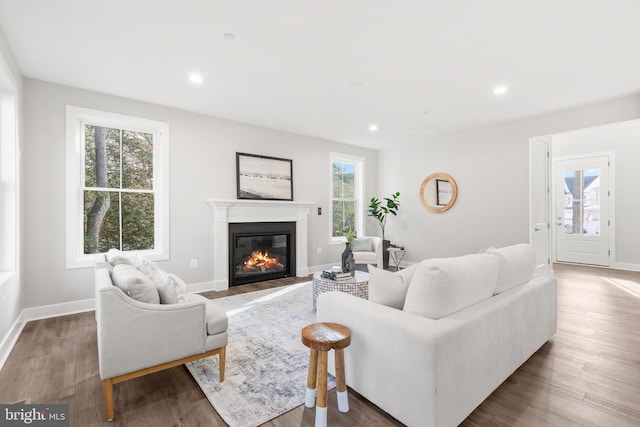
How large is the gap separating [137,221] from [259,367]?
2831mm

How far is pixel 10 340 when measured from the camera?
8.88 feet

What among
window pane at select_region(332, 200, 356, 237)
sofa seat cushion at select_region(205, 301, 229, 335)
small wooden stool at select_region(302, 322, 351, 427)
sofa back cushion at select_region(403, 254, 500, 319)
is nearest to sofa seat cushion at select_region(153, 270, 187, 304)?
sofa seat cushion at select_region(205, 301, 229, 335)

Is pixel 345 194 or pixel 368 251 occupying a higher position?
pixel 345 194

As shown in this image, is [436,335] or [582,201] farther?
[582,201]

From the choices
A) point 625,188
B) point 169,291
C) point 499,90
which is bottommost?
point 169,291

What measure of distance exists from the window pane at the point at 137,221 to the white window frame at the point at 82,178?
0.07 metres

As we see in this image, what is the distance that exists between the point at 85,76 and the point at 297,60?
2280mm

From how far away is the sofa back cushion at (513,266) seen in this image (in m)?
2.17

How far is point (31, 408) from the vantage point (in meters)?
1.81

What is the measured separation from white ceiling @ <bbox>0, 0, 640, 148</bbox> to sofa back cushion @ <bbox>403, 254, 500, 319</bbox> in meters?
1.79

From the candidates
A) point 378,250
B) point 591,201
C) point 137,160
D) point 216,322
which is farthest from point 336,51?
point 591,201

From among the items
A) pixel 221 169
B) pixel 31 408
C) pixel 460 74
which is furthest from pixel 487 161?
pixel 31 408

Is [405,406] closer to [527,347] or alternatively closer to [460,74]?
[527,347]
